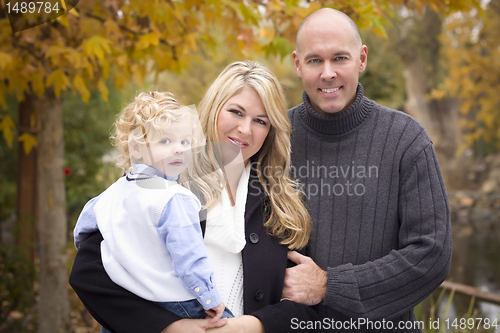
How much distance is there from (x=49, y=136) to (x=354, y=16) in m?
2.41

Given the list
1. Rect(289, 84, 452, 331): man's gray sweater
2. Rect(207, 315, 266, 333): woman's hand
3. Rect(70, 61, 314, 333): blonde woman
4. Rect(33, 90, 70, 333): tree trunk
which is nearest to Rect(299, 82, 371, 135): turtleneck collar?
Rect(289, 84, 452, 331): man's gray sweater

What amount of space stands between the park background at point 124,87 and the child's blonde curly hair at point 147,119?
0.27 metres

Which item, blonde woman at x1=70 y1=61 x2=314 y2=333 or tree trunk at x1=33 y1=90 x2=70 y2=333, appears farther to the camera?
tree trunk at x1=33 y1=90 x2=70 y2=333

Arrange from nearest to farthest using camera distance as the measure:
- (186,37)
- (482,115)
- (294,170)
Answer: (294,170)
(186,37)
(482,115)

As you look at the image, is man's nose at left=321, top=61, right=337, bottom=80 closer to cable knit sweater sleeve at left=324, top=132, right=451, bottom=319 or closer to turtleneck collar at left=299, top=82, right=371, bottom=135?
turtleneck collar at left=299, top=82, right=371, bottom=135

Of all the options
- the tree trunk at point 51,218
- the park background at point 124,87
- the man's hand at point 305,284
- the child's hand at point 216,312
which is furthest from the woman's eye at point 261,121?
the tree trunk at point 51,218

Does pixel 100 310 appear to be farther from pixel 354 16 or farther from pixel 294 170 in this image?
pixel 354 16

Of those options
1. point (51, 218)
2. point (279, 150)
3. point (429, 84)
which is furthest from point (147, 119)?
point (429, 84)

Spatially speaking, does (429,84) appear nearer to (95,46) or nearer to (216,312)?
(95,46)

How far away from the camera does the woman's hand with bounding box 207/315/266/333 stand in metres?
1.56

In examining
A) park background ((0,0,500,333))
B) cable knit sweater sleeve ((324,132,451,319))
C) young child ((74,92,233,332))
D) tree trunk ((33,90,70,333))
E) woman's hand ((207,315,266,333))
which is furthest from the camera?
tree trunk ((33,90,70,333))

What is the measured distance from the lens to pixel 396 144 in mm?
1863

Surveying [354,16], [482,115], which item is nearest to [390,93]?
[482,115]

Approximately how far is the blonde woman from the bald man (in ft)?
0.34
